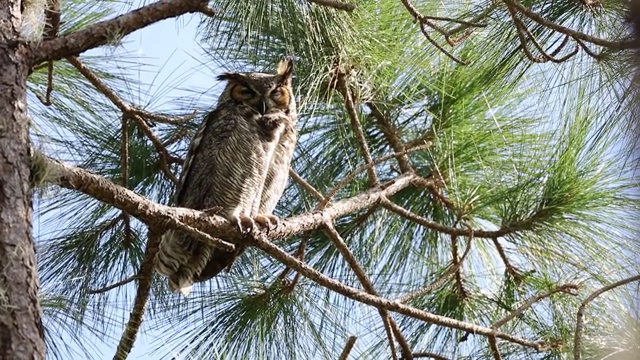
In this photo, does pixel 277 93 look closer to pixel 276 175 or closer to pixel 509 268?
pixel 276 175

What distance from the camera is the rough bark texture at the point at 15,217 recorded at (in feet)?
4.38

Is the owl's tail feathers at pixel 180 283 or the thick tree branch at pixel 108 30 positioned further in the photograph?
the owl's tail feathers at pixel 180 283

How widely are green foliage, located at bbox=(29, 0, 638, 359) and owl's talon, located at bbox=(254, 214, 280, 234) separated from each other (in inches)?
12.7

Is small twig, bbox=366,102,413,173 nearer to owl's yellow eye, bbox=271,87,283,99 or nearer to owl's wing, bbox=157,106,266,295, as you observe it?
owl's yellow eye, bbox=271,87,283,99

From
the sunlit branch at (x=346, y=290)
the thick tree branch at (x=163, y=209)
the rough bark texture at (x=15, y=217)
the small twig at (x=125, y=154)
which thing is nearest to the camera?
the rough bark texture at (x=15, y=217)

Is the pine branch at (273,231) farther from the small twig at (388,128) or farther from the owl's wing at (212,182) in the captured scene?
the owl's wing at (212,182)

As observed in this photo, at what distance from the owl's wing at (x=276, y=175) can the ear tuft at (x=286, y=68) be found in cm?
21

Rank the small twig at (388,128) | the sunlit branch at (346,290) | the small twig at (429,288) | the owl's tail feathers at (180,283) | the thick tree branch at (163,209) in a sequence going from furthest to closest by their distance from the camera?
1. the small twig at (388,128)
2. the owl's tail feathers at (180,283)
3. the small twig at (429,288)
4. the sunlit branch at (346,290)
5. the thick tree branch at (163,209)

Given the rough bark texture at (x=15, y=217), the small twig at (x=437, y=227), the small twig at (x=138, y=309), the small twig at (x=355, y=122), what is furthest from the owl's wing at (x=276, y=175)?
the rough bark texture at (x=15, y=217)

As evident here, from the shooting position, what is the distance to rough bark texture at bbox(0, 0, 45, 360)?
1.34 metres

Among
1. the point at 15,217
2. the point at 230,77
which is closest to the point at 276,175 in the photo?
the point at 230,77

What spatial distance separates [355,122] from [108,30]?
114 cm

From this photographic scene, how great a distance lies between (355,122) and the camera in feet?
8.96

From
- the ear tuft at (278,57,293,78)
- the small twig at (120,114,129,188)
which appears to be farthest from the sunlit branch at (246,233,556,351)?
the ear tuft at (278,57,293,78)
